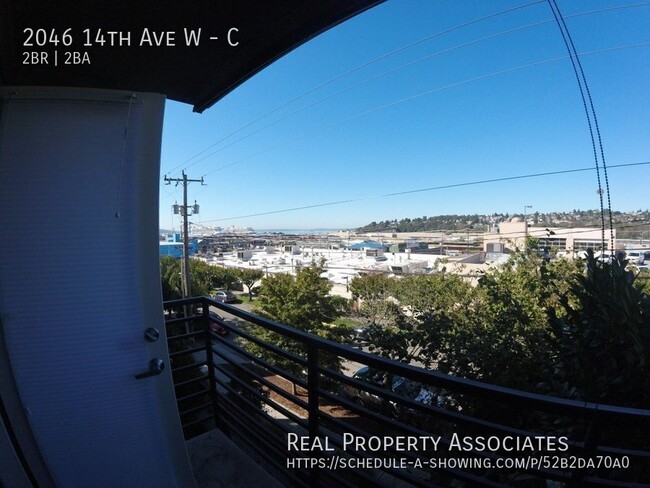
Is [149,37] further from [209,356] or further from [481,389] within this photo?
[209,356]

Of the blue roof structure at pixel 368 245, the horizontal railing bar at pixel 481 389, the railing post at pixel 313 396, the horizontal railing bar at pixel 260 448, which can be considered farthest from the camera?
the blue roof structure at pixel 368 245

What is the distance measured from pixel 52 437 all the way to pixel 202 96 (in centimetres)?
149

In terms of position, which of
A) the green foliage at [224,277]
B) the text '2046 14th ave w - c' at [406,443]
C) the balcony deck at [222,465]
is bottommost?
the green foliage at [224,277]

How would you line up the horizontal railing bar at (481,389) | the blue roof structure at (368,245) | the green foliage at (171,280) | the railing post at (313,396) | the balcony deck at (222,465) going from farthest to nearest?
the blue roof structure at (368,245) → the green foliage at (171,280) → the balcony deck at (222,465) → the railing post at (313,396) → the horizontal railing bar at (481,389)

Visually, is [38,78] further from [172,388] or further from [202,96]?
[172,388]

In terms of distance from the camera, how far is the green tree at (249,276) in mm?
20422

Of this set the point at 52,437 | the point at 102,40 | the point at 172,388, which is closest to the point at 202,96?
the point at 102,40

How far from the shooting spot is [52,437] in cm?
116

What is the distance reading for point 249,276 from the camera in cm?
2125

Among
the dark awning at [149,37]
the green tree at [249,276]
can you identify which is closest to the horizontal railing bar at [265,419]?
the dark awning at [149,37]

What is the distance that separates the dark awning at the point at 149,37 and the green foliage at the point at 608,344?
→ 60.2 inches

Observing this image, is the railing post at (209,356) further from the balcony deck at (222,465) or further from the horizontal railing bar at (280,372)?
the horizontal railing bar at (280,372)

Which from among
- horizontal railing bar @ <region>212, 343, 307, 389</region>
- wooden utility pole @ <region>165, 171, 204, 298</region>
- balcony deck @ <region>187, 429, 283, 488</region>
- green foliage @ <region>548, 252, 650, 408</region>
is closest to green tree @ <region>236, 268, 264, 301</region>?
wooden utility pole @ <region>165, 171, 204, 298</region>

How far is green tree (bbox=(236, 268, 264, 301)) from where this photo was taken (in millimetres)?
20422
